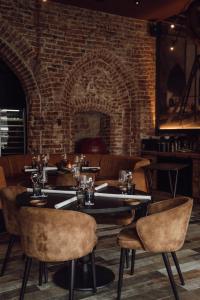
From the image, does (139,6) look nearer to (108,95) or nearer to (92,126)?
(108,95)

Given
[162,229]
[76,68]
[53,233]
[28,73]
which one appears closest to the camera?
[53,233]

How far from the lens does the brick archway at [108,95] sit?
7.84m

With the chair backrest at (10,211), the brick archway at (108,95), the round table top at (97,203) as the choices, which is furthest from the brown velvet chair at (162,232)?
the brick archway at (108,95)

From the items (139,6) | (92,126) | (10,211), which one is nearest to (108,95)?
(92,126)

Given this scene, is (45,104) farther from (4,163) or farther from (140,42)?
(140,42)

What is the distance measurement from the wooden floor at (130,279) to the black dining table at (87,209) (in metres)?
0.08

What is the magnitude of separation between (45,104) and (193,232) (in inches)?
147

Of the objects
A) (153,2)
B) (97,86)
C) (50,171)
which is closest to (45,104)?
(97,86)

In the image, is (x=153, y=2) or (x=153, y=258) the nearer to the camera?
(x=153, y=258)

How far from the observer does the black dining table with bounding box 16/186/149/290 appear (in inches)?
123

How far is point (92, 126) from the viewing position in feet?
28.1

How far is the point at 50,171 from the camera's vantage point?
5758mm

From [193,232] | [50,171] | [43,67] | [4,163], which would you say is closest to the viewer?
[193,232]

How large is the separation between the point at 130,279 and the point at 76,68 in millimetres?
5106
